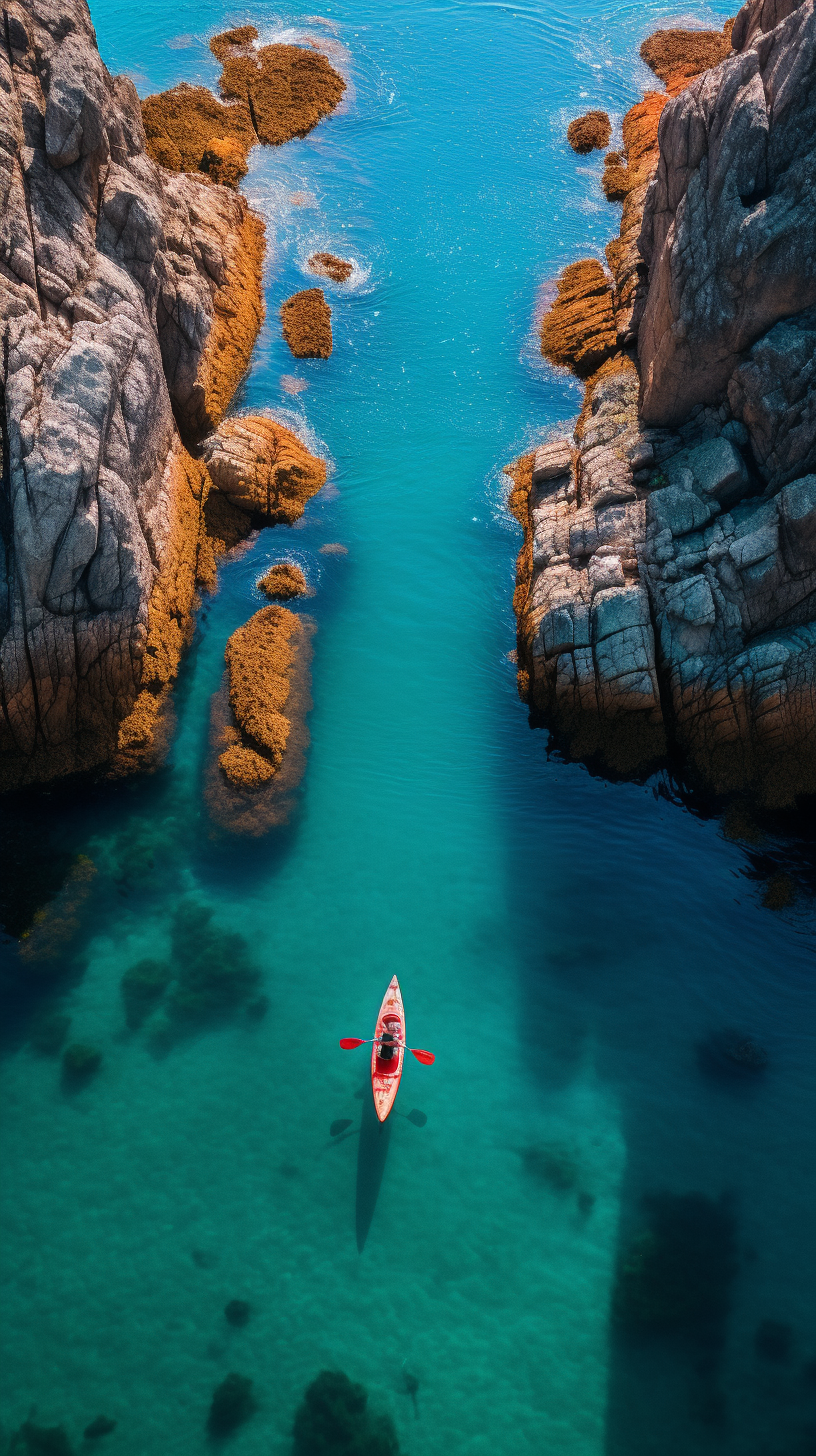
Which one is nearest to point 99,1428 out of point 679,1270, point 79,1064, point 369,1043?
point 79,1064

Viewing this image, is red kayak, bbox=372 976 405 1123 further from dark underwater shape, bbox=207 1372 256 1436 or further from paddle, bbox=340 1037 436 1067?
dark underwater shape, bbox=207 1372 256 1436

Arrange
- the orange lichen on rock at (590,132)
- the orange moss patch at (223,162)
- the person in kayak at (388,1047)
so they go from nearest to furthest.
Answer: the person in kayak at (388,1047) < the orange moss patch at (223,162) < the orange lichen on rock at (590,132)

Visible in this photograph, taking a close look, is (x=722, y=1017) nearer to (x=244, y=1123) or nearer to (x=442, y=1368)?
(x=442, y=1368)

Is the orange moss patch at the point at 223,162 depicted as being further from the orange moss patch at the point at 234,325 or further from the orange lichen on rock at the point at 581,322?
the orange lichen on rock at the point at 581,322

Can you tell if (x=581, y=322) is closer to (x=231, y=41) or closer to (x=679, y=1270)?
(x=231, y=41)

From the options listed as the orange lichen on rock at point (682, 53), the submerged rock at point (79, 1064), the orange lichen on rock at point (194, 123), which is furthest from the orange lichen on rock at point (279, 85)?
the submerged rock at point (79, 1064)

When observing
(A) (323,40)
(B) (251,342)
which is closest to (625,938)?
(B) (251,342)

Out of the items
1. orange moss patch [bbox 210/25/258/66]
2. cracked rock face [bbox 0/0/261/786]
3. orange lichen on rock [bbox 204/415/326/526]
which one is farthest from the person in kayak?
orange moss patch [bbox 210/25/258/66]
